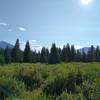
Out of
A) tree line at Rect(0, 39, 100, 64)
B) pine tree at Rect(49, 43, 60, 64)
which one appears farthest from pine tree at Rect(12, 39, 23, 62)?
pine tree at Rect(49, 43, 60, 64)

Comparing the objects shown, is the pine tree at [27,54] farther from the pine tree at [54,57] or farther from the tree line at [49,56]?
the pine tree at [54,57]

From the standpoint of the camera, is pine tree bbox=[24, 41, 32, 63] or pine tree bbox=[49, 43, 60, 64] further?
pine tree bbox=[24, 41, 32, 63]

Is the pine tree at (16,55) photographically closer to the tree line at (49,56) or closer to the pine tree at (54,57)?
the tree line at (49,56)

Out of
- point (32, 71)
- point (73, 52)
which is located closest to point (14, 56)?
point (73, 52)

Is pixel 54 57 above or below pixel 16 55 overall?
below

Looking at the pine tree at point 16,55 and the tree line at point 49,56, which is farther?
the pine tree at point 16,55

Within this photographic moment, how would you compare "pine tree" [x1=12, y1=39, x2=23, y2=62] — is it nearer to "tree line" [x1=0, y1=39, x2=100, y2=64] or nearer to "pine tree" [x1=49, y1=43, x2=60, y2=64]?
"tree line" [x1=0, y1=39, x2=100, y2=64]

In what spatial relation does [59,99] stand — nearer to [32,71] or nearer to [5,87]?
[5,87]

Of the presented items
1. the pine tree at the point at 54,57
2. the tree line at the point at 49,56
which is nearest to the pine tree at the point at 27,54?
the tree line at the point at 49,56

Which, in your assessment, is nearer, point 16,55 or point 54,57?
point 54,57

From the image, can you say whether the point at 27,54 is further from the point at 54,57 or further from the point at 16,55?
the point at 54,57

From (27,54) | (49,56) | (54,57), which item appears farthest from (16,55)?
(54,57)

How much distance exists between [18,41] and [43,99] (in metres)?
91.0

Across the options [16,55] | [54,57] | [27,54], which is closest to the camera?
[54,57]
